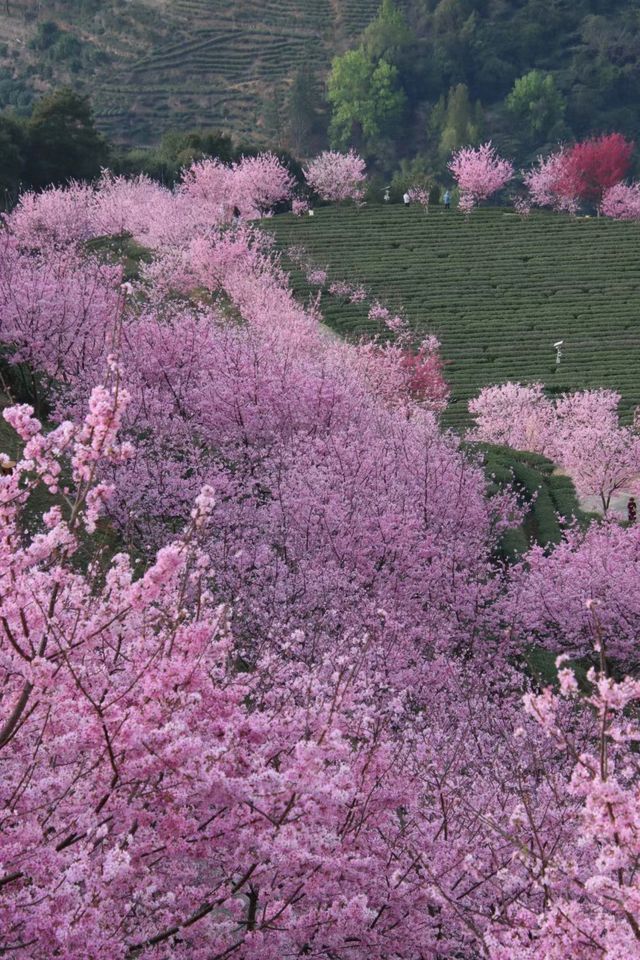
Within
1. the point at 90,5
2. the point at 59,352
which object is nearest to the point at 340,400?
the point at 59,352

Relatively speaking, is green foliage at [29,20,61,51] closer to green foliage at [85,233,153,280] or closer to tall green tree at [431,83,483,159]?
tall green tree at [431,83,483,159]

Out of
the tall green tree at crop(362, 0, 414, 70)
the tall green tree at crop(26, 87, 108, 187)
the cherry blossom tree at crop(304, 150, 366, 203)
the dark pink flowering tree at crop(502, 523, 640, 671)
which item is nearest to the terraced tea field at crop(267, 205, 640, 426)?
the cherry blossom tree at crop(304, 150, 366, 203)

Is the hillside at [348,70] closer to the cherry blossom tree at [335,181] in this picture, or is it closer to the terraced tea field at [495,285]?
the cherry blossom tree at [335,181]

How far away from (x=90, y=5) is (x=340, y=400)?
A: 15671 centimetres

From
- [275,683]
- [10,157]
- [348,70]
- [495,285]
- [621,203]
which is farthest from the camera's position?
[348,70]

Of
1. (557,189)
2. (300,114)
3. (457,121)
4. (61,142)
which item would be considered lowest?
(61,142)

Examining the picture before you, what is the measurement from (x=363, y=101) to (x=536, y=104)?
2298 centimetres

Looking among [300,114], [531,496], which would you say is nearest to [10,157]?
[531,496]

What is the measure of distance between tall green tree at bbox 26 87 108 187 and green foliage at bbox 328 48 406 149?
78584mm

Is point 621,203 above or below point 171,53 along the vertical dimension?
below

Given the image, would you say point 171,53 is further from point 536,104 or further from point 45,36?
point 536,104

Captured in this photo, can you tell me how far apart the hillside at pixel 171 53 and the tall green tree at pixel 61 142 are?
2797 inches

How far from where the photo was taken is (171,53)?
522ft

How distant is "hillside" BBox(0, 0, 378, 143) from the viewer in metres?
150
